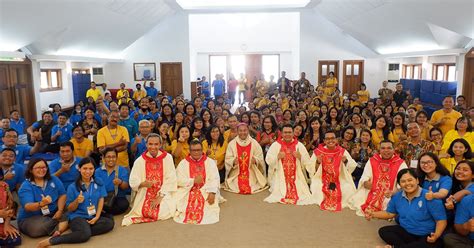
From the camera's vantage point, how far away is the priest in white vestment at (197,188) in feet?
17.2

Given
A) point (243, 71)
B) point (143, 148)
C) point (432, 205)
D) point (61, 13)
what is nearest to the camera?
point (432, 205)

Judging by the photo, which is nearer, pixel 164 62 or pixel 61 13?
pixel 61 13

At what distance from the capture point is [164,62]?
17891 mm

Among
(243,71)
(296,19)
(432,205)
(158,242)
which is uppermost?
(296,19)

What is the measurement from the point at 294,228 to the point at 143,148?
288cm

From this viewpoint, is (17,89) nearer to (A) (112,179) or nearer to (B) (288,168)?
(A) (112,179)

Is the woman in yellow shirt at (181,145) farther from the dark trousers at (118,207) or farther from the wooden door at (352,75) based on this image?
the wooden door at (352,75)

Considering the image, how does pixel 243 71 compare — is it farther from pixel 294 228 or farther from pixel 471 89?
pixel 294 228

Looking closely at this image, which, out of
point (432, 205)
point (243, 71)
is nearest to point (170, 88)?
point (243, 71)

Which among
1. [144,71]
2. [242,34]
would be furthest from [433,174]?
[242,34]

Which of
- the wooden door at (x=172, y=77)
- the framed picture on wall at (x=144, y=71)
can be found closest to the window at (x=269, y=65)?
the wooden door at (x=172, y=77)

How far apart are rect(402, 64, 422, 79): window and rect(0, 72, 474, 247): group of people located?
26.4 feet

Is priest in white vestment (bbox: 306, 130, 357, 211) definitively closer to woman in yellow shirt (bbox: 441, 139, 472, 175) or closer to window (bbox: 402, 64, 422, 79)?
woman in yellow shirt (bbox: 441, 139, 472, 175)

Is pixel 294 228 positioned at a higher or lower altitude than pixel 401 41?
lower
